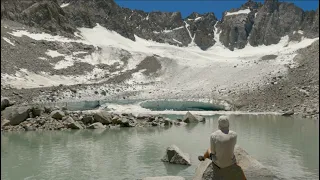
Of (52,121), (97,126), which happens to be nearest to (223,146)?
(97,126)

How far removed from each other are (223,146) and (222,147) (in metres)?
0.03

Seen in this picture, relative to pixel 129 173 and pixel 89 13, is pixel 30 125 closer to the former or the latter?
pixel 129 173

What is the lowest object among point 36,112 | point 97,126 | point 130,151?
point 130,151

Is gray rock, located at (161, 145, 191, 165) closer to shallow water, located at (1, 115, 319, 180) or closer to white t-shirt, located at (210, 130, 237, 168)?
shallow water, located at (1, 115, 319, 180)

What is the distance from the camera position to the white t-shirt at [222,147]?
7.32 m

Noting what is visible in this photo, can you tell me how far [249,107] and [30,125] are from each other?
3175cm

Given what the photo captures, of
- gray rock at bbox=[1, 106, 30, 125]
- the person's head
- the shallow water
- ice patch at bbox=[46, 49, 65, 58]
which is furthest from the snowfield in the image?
the person's head

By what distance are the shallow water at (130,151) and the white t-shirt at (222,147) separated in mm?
6127

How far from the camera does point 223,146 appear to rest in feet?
24.1

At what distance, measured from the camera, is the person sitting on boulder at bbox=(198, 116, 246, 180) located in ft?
24.1

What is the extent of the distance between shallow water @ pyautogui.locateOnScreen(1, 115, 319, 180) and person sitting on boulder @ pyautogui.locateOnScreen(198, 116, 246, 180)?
607 centimetres

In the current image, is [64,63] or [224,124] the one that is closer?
[224,124]

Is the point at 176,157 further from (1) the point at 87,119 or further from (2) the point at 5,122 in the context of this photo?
(2) the point at 5,122

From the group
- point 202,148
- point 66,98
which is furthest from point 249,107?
point 202,148
